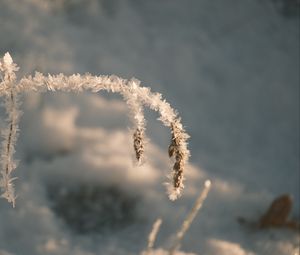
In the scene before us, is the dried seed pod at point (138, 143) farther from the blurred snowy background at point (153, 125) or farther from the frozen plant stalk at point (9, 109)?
the blurred snowy background at point (153, 125)

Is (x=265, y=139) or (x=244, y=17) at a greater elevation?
(x=244, y=17)

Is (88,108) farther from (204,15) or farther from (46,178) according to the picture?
(204,15)

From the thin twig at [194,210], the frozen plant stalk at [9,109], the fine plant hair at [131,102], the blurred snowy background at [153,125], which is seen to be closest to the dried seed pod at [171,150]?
the fine plant hair at [131,102]

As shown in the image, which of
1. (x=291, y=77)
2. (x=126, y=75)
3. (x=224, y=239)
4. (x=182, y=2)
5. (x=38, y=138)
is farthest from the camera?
(x=182, y=2)

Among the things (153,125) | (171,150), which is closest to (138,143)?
(171,150)

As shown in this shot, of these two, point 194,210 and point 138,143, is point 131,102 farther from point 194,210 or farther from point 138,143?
point 194,210

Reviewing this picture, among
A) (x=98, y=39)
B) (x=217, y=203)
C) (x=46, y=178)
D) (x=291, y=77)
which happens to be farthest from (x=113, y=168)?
(x=291, y=77)

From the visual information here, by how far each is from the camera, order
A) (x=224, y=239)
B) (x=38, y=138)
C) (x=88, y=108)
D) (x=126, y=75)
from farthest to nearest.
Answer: (x=126, y=75), (x=88, y=108), (x=38, y=138), (x=224, y=239)

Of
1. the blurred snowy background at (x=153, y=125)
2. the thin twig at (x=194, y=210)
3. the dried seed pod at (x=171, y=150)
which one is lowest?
the thin twig at (x=194, y=210)
